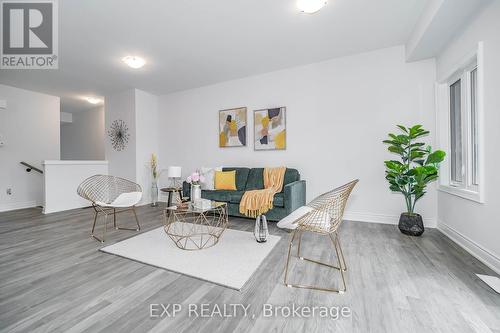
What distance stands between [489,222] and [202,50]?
13.4ft

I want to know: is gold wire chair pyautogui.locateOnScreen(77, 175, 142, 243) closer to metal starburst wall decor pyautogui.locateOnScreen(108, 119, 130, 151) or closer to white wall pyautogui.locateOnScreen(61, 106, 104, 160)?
metal starburst wall decor pyautogui.locateOnScreen(108, 119, 130, 151)

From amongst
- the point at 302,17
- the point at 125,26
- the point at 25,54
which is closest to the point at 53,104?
the point at 25,54

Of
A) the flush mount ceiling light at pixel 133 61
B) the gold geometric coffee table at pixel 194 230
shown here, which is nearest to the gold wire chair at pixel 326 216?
the gold geometric coffee table at pixel 194 230

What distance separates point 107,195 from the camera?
3.82 meters

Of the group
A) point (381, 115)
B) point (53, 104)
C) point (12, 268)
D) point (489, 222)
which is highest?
point (53, 104)

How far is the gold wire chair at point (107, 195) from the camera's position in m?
2.89

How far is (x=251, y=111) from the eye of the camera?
173 inches

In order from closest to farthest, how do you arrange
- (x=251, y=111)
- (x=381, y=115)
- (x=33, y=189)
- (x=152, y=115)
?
(x=381, y=115), (x=251, y=111), (x=33, y=189), (x=152, y=115)

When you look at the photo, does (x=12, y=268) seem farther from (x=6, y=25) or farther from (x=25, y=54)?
(x=25, y=54)

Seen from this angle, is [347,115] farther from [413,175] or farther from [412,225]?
[412,225]

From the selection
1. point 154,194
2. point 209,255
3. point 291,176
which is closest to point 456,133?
point 291,176

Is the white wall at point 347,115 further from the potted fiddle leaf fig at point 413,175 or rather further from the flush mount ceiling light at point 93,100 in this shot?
the flush mount ceiling light at point 93,100

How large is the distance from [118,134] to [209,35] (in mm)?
3626

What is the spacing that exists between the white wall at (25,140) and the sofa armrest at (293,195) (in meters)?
5.91
